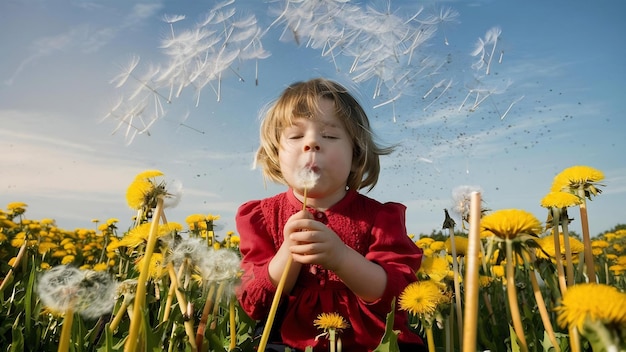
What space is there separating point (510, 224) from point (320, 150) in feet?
3.20

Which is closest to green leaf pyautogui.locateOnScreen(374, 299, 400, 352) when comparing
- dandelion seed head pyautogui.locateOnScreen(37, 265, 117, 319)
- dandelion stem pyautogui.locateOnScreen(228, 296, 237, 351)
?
dandelion stem pyautogui.locateOnScreen(228, 296, 237, 351)

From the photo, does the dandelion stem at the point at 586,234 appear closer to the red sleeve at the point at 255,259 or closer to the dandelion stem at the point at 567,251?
the dandelion stem at the point at 567,251

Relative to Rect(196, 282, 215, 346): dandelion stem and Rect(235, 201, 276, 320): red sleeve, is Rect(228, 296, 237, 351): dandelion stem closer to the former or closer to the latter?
Rect(196, 282, 215, 346): dandelion stem

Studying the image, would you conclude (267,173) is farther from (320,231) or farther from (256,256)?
(320,231)

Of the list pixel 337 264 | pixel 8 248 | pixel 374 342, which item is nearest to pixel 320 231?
pixel 337 264

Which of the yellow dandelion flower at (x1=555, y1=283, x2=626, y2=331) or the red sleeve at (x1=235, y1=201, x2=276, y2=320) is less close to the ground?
the red sleeve at (x1=235, y1=201, x2=276, y2=320)

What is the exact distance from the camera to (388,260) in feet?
6.25

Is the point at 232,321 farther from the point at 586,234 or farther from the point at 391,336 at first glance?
the point at 586,234

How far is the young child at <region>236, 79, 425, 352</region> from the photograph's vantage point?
183 cm

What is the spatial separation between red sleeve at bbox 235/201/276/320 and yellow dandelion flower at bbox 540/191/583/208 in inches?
34.2

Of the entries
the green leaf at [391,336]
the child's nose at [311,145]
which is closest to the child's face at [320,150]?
the child's nose at [311,145]

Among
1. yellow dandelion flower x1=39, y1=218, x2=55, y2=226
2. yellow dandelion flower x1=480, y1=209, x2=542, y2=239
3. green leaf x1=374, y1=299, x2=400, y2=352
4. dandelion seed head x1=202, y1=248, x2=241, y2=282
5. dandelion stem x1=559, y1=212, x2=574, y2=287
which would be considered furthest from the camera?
yellow dandelion flower x1=39, y1=218, x2=55, y2=226

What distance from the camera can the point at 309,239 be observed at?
139 centimetres

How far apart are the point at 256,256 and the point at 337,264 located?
560 millimetres
